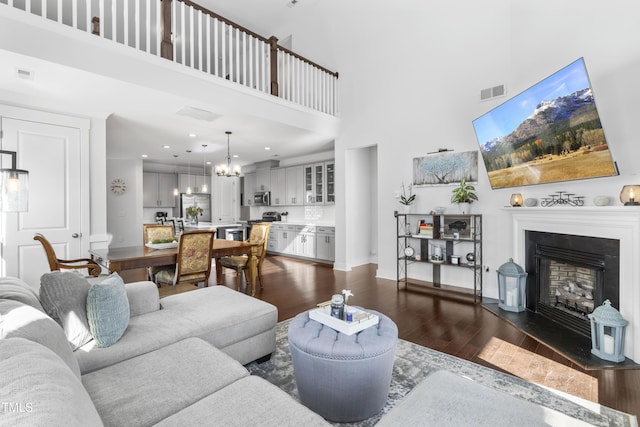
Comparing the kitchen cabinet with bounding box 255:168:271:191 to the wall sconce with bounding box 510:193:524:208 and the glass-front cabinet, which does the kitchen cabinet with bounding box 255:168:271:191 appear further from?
the wall sconce with bounding box 510:193:524:208

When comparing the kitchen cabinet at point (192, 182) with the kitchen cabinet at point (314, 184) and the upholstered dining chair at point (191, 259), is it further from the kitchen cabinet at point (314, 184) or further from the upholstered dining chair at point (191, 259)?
the upholstered dining chair at point (191, 259)

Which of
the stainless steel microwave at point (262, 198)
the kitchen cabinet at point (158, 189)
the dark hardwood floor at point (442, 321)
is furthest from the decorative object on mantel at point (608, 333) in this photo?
the kitchen cabinet at point (158, 189)

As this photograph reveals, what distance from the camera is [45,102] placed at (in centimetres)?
373

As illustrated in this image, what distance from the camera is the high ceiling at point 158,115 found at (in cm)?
325

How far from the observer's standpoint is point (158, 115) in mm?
4387

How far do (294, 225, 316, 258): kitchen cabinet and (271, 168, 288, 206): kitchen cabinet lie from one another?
106 cm

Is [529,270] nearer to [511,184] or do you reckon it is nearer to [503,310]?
[503,310]

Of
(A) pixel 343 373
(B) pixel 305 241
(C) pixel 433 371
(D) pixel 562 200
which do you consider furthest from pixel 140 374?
(B) pixel 305 241

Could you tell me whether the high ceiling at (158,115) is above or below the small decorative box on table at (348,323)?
above

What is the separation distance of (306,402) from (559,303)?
303cm

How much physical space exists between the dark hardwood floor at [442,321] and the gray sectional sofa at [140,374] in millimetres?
1120

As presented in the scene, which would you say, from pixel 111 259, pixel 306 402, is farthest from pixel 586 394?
pixel 111 259

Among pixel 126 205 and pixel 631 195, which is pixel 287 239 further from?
pixel 631 195

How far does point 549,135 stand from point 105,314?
12.8 feet
